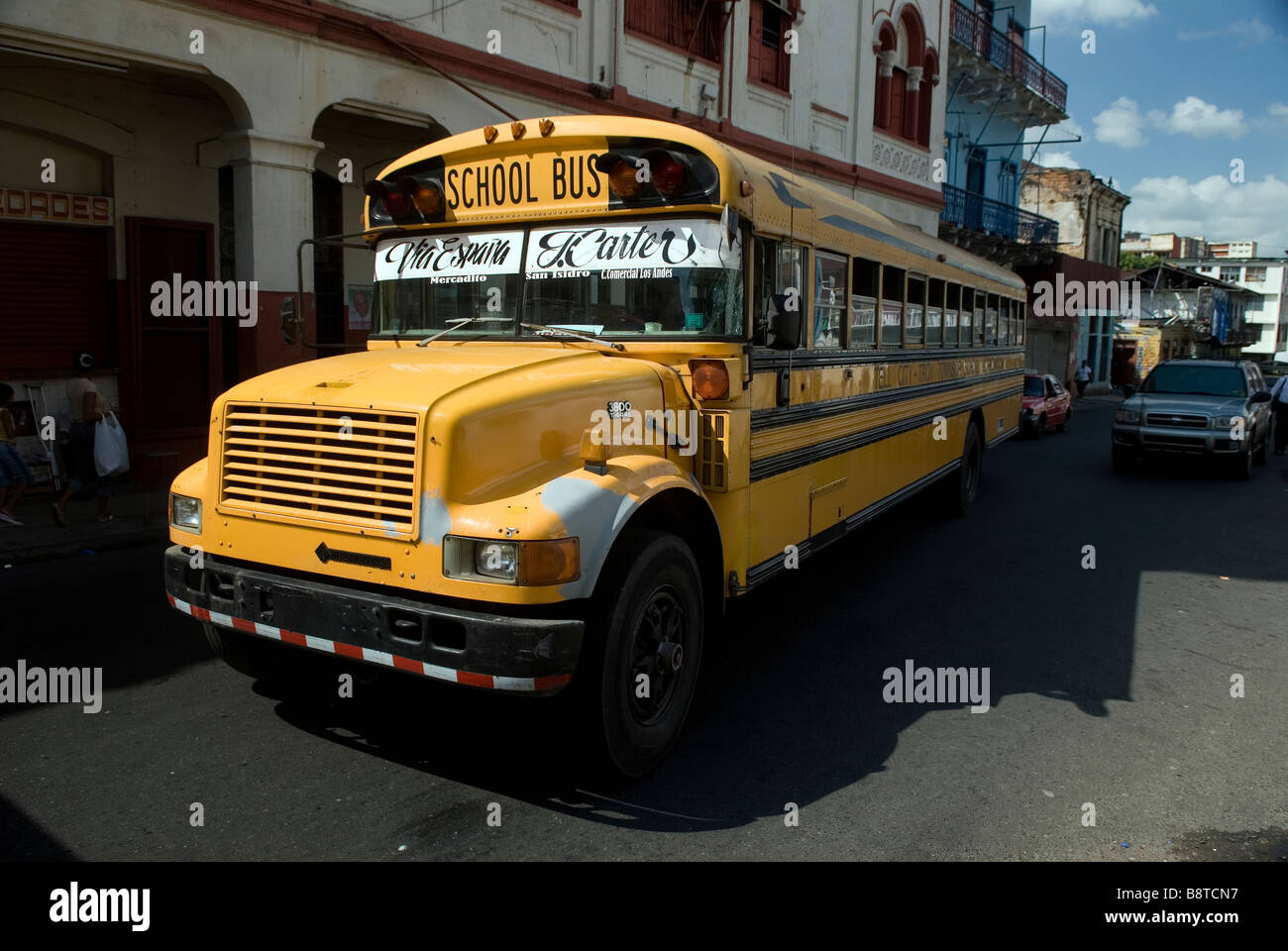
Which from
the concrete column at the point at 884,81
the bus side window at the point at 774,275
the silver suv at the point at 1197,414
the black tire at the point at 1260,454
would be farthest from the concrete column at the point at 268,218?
the black tire at the point at 1260,454

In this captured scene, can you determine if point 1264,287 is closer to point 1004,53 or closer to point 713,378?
point 1004,53

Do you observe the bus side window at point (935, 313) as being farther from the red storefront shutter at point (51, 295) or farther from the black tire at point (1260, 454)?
the black tire at point (1260, 454)

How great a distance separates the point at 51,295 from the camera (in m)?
9.64

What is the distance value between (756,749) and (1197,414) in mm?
11922

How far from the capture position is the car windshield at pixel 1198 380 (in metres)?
14.5

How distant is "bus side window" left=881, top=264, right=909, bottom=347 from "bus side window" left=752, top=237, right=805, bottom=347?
1.83 m

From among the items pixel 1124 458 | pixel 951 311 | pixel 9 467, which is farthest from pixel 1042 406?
pixel 9 467

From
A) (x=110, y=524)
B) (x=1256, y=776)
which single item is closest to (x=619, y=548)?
(x=1256, y=776)

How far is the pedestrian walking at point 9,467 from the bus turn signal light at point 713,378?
7.02 meters

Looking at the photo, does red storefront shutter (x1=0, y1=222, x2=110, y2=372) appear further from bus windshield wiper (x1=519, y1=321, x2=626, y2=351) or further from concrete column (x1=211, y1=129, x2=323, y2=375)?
bus windshield wiper (x1=519, y1=321, x2=626, y2=351)

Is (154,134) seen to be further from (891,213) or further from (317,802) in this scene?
(891,213)

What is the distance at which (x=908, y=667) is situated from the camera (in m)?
5.58

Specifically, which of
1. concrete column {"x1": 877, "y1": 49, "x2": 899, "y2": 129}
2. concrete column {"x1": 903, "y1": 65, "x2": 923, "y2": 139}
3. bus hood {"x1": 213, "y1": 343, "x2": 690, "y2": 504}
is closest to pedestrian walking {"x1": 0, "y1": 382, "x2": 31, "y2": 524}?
bus hood {"x1": 213, "y1": 343, "x2": 690, "y2": 504}

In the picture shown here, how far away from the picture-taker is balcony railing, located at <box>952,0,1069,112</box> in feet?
77.9
